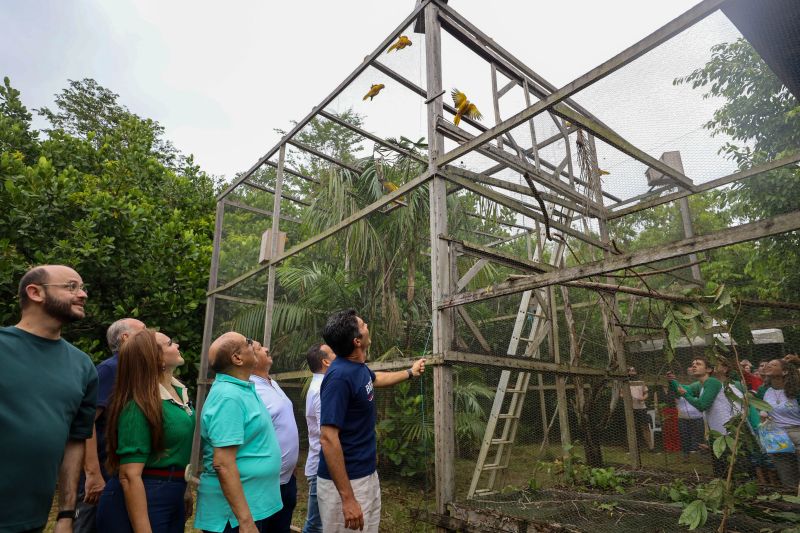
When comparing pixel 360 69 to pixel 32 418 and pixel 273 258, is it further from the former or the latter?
pixel 32 418

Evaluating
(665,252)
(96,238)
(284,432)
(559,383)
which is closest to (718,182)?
(559,383)

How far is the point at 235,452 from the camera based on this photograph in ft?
6.53

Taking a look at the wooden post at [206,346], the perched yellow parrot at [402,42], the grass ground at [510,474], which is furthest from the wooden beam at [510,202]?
the wooden post at [206,346]

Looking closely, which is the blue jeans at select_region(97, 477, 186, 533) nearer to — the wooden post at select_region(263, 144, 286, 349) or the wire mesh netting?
the wire mesh netting

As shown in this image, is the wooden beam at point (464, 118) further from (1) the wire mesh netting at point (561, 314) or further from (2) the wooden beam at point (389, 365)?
(2) the wooden beam at point (389, 365)

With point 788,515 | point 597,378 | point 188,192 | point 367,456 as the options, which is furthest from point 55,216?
point 788,515

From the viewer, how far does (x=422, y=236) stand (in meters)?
4.92

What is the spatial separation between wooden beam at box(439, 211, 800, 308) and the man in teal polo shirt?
143 centimetres

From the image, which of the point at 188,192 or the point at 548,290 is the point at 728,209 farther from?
the point at 188,192

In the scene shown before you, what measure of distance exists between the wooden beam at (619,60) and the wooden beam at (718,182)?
1141 mm

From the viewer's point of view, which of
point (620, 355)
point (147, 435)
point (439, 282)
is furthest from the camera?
point (620, 355)

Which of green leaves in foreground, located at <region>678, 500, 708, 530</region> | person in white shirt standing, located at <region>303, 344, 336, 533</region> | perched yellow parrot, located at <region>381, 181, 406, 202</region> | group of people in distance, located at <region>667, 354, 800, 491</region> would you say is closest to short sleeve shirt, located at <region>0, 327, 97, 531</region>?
person in white shirt standing, located at <region>303, 344, 336, 533</region>

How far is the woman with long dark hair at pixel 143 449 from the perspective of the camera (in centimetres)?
187

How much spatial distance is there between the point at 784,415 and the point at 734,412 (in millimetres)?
394
